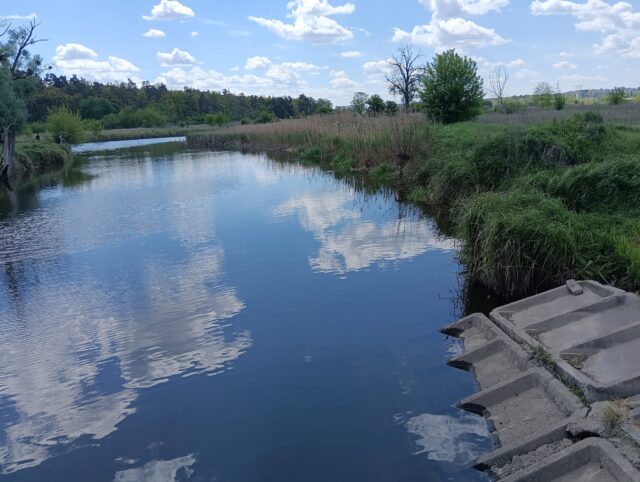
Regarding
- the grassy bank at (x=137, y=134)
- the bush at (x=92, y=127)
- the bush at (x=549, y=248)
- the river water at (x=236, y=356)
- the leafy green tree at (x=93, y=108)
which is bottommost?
the river water at (x=236, y=356)

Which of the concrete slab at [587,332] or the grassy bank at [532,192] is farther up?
the grassy bank at [532,192]

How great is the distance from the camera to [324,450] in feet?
15.6

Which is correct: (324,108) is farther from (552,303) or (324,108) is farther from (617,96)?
(552,303)

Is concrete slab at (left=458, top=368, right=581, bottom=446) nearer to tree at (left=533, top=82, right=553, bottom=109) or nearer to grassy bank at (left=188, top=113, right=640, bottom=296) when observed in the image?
grassy bank at (left=188, top=113, right=640, bottom=296)

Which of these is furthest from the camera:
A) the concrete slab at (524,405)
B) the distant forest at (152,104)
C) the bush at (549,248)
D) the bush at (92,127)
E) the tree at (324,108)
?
the distant forest at (152,104)

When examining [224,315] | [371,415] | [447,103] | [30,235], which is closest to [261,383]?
[371,415]

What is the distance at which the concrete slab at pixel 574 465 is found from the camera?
3799 mm

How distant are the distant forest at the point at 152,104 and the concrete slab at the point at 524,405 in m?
81.6

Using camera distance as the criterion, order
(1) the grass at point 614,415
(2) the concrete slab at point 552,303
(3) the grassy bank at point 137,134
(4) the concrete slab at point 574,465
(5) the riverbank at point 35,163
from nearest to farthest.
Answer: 1. (4) the concrete slab at point 574,465
2. (1) the grass at point 614,415
3. (2) the concrete slab at point 552,303
4. (5) the riverbank at point 35,163
5. (3) the grassy bank at point 137,134

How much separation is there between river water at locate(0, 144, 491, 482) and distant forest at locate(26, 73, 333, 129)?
74537mm

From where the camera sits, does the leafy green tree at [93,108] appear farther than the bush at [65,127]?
Yes

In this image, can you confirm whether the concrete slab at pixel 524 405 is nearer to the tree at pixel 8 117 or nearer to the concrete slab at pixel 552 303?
the concrete slab at pixel 552 303

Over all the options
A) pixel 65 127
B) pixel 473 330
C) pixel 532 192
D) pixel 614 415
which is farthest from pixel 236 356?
pixel 65 127

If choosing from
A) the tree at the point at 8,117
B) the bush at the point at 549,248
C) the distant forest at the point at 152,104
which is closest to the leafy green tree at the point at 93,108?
the distant forest at the point at 152,104
